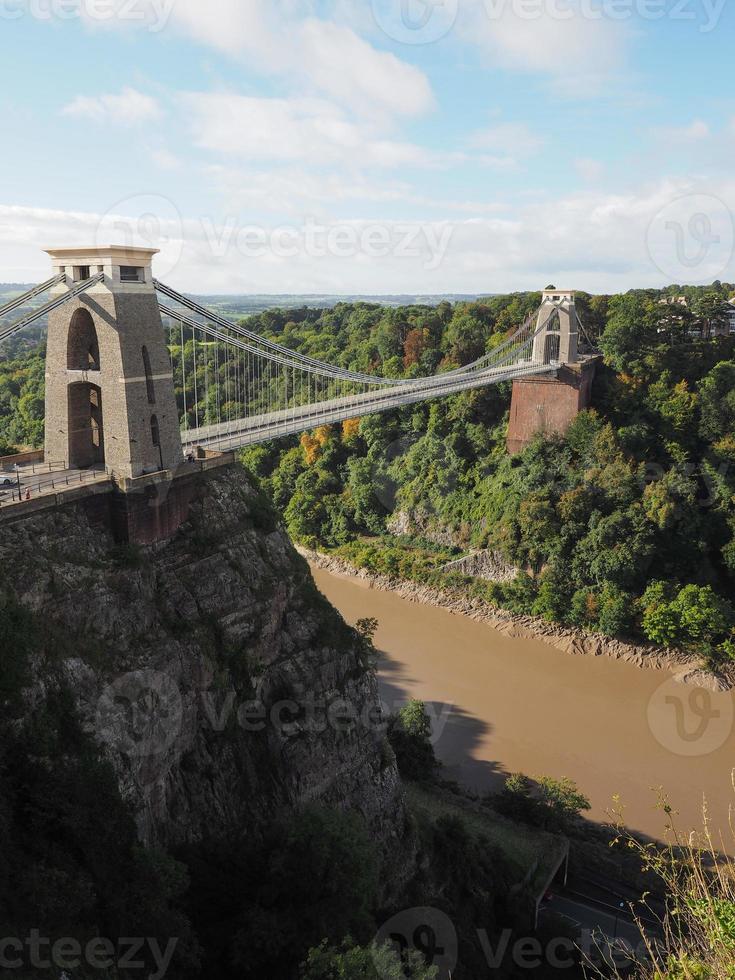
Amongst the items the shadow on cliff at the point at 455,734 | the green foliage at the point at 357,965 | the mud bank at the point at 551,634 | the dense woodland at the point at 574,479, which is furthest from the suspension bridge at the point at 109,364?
the dense woodland at the point at 574,479

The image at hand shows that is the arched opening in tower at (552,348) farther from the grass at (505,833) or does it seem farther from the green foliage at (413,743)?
the grass at (505,833)

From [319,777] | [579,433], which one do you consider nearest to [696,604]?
[579,433]

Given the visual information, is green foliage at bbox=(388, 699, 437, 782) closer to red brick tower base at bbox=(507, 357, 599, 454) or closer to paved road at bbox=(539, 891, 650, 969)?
paved road at bbox=(539, 891, 650, 969)

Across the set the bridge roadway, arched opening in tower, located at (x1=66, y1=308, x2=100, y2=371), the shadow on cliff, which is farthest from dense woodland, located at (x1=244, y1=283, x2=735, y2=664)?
arched opening in tower, located at (x1=66, y1=308, x2=100, y2=371)

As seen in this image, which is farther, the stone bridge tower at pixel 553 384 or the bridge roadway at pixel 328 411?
the stone bridge tower at pixel 553 384

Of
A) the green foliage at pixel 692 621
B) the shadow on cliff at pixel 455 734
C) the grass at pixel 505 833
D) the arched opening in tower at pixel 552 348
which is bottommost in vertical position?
the shadow on cliff at pixel 455 734

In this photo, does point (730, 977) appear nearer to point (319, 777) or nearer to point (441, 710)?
point (319, 777)

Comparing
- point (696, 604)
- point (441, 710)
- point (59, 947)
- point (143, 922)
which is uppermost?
point (59, 947)
